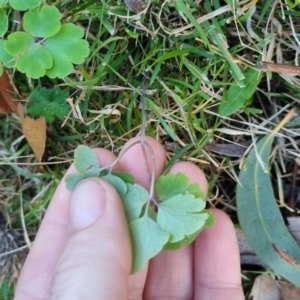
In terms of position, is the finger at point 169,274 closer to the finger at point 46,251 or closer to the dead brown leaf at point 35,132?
the finger at point 46,251

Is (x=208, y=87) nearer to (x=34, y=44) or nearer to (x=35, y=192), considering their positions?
(x=34, y=44)

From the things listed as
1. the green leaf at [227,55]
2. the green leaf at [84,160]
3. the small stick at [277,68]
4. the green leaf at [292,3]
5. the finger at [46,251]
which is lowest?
the finger at [46,251]

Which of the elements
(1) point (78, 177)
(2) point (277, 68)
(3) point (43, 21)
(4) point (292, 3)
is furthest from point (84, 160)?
(4) point (292, 3)

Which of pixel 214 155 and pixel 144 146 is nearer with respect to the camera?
pixel 144 146

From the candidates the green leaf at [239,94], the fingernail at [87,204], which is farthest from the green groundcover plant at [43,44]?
the green leaf at [239,94]

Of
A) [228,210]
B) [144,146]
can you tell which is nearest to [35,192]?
[144,146]

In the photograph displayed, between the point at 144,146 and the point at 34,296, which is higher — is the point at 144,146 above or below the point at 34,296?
above

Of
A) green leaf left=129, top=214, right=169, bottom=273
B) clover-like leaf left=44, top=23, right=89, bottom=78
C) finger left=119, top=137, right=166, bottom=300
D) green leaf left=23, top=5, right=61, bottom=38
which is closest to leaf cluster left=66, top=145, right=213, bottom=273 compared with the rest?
green leaf left=129, top=214, right=169, bottom=273
